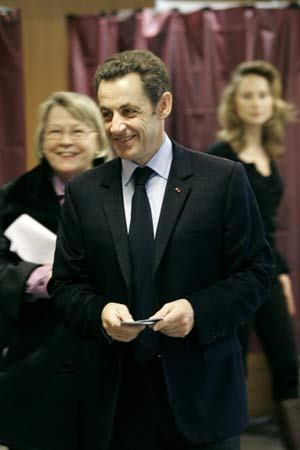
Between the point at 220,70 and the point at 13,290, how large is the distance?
6.65ft

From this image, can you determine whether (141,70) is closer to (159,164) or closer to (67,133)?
(159,164)

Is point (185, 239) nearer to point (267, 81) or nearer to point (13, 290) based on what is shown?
point (13, 290)

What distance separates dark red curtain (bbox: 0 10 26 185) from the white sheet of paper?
57.6 inches

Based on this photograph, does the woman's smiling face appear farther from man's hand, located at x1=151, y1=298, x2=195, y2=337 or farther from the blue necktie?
man's hand, located at x1=151, y1=298, x2=195, y2=337

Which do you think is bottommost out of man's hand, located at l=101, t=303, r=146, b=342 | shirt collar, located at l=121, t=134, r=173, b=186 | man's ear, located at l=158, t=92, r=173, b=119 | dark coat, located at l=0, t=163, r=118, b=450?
dark coat, located at l=0, t=163, r=118, b=450

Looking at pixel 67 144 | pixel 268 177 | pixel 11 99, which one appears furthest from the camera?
pixel 11 99

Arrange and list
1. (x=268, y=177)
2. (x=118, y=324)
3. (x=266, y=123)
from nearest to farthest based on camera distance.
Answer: (x=118, y=324)
(x=268, y=177)
(x=266, y=123)

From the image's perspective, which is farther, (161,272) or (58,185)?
(58,185)

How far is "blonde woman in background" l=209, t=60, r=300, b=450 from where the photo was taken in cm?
326

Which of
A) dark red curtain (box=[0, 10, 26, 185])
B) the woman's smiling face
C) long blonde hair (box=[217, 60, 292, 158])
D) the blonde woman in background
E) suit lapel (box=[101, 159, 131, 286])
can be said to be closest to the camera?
suit lapel (box=[101, 159, 131, 286])

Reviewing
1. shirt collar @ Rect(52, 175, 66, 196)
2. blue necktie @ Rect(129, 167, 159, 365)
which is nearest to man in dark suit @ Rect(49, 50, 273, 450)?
blue necktie @ Rect(129, 167, 159, 365)

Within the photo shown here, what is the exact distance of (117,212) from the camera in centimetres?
183

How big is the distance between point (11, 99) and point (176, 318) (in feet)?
7.91

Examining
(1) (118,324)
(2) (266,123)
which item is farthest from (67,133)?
(2) (266,123)
